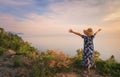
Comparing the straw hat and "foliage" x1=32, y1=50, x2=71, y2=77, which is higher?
the straw hat

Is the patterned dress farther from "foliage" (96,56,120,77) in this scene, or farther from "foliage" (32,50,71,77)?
"foliage" (32,50,71,77)

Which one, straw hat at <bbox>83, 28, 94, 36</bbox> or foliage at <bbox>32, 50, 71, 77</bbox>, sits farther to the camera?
straw hat at <bbox>83, 28, 94, 36</bbox>

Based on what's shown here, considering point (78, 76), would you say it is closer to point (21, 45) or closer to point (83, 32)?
point (83, 32)

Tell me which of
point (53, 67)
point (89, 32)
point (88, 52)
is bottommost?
point (53, 67)

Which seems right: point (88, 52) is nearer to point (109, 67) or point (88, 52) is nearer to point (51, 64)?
point (109, 67)

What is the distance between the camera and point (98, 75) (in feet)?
41.4

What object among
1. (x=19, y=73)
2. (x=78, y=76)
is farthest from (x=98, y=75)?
(x=19, y=73)

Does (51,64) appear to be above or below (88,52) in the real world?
below

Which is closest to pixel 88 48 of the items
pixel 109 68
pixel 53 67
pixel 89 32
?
pixel 89 32

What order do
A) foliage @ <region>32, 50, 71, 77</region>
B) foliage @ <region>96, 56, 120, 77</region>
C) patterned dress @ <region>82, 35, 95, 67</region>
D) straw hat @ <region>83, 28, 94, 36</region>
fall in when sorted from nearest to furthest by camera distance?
foliage @ <region>32, 50, 71, 77</region>, foliage @ <region>96, 56, 120, 77</region>, patterned dress @ <region>82, 35, 95, 67</region>, straw hat @ <region>83, 28, 94, 36</region>

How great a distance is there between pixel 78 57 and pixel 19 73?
3.30 m

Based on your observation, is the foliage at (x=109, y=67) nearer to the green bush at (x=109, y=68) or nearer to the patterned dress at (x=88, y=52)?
the green bush at (x=109, y=68)

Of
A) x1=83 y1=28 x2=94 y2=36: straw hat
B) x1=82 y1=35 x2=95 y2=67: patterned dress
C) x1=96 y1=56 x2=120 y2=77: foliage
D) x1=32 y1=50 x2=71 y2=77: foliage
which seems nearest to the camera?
x1=32 y1=50 x2=71 y2=77: foliage

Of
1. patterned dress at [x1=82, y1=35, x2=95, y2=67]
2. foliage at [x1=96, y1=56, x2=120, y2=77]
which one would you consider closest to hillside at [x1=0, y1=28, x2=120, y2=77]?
foliage at [x1=96, y1=56, x2=120, y2=77]
